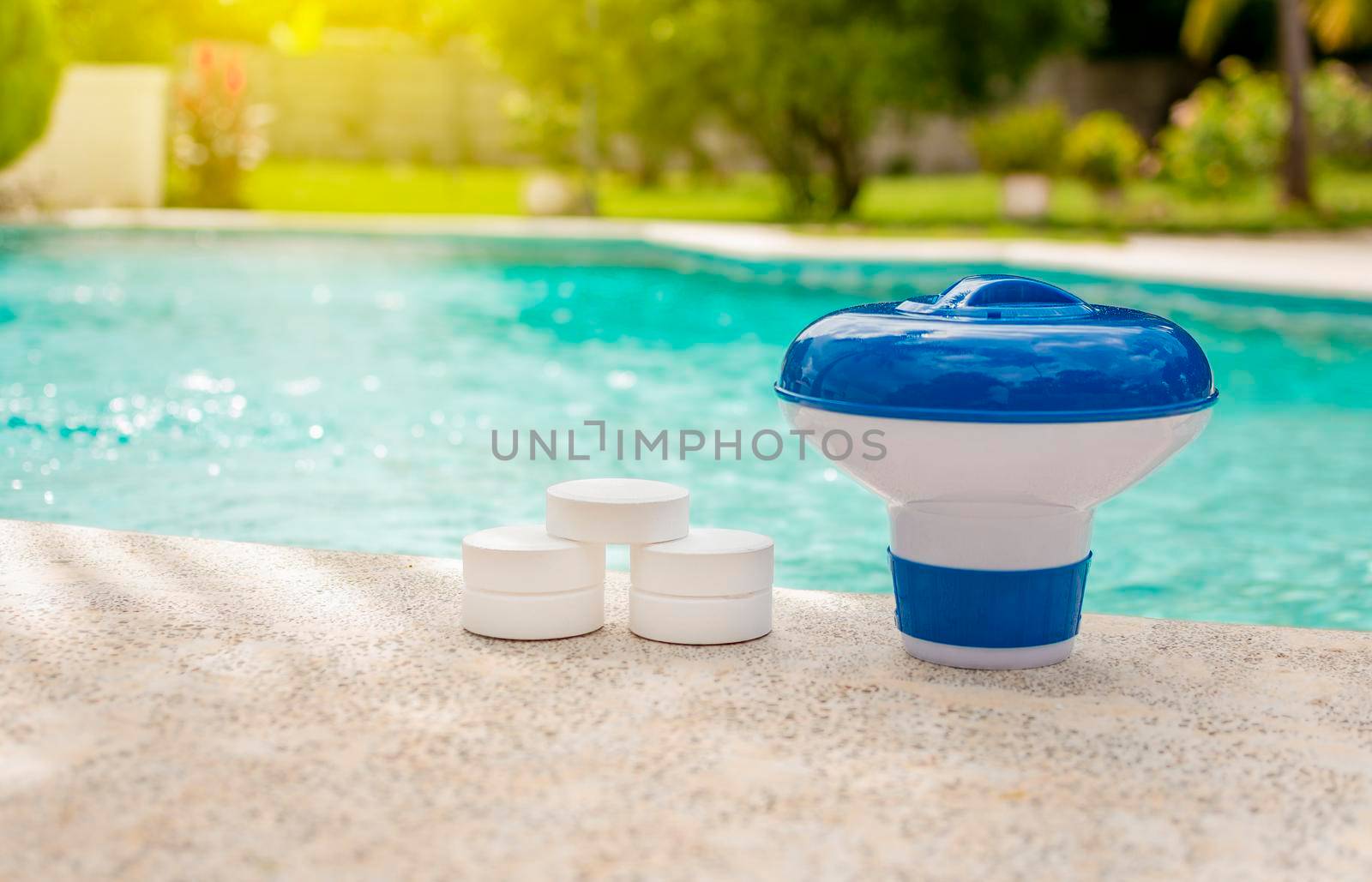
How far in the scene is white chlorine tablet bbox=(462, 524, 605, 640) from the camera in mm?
2342

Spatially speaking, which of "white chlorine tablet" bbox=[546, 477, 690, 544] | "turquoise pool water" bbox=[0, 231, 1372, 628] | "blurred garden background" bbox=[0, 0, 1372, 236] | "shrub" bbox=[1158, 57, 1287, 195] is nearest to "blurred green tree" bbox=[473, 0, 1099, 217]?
"blurred garden background" bbox=[0, 0, 1372, 236]

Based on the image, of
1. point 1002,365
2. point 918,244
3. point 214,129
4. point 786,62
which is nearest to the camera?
point 1002,365

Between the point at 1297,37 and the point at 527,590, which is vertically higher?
the point at 1297,37

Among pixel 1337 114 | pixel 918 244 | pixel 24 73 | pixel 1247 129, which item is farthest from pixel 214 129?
pixel 1337 114

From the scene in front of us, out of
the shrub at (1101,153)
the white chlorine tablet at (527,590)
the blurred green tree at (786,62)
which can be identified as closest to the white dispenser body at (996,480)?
the white chlorine tablet at (527,590)

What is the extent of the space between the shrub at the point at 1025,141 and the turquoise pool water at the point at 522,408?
4993 mm

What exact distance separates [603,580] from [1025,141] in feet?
46.2

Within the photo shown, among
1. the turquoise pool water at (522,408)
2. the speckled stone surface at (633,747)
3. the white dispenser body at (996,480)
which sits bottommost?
the turquoise pool water at (522,408)

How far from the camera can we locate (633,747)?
190cm

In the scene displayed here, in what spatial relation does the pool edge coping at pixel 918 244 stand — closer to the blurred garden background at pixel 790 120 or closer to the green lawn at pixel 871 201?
the blurred garden background at pixel 790 120

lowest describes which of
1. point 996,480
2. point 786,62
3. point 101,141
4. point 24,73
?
point 996,480

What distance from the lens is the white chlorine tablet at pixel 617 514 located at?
2365 millimetres

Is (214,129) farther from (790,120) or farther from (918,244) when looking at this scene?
(918,244)

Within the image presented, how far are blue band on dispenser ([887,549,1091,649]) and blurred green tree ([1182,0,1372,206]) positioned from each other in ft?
45.2
